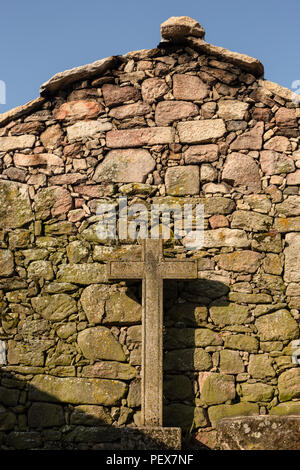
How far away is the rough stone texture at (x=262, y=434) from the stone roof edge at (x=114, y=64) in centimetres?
314

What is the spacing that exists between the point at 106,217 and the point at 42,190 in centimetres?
75

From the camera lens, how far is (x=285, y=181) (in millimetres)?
5574

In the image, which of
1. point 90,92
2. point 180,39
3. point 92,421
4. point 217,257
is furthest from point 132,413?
point 180,39

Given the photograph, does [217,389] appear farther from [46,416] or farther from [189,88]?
[189,88]

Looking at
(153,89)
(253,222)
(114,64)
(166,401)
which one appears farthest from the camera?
(114,64)

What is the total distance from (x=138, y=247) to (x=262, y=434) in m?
2.07

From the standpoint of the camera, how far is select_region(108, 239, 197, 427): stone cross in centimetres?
490

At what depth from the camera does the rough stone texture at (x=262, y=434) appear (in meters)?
4.48

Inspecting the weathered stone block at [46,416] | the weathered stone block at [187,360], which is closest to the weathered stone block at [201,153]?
the weathered stone block at [187,360]

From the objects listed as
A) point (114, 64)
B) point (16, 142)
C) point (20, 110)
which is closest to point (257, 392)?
point (16, 142)

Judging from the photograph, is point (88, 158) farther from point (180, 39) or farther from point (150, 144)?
point (180, 39)

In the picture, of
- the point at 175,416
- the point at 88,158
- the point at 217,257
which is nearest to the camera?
the point at 175,416

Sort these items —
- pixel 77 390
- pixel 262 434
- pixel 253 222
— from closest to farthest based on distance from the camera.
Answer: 1. pixel 262 434
2. pixel 77 390
3. pixel 253 222

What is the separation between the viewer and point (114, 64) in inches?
235
